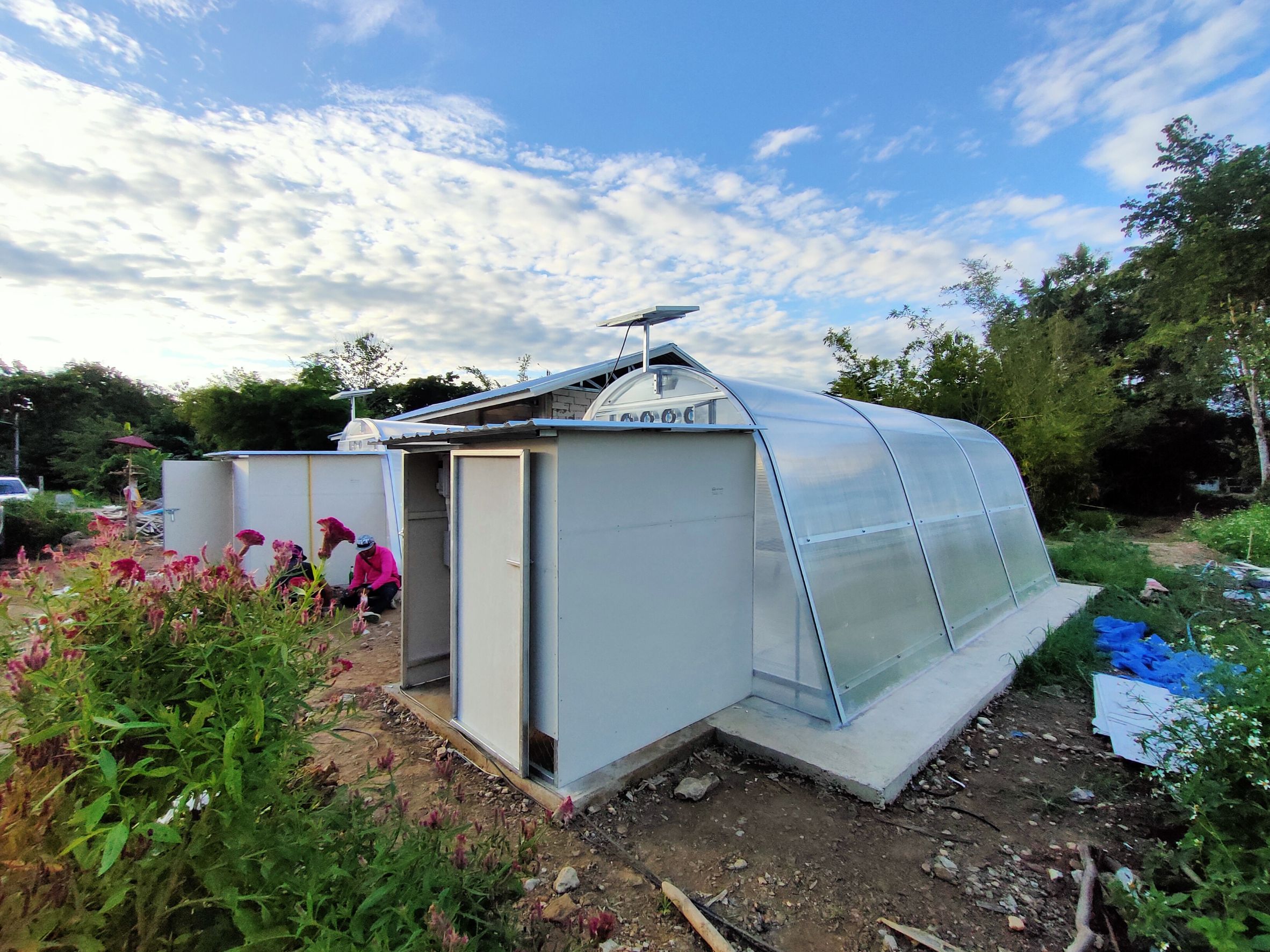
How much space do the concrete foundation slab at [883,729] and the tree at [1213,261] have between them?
18.0 meters

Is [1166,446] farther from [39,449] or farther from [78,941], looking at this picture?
[39,449]

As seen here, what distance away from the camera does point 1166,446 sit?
19547 mm

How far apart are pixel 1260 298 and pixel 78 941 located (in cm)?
2464

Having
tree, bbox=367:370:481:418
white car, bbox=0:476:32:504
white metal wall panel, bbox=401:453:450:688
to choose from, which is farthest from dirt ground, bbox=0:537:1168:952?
tree, bbox=367:370:481:418

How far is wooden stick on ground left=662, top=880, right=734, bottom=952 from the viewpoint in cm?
208

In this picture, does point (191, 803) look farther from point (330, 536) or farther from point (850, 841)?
point (850, 841)

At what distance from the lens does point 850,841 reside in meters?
2.72

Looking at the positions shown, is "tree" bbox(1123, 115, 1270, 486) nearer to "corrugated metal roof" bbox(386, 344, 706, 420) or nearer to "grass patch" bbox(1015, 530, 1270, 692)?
"grass patch" bbox(1015, 530, 1270, 692)

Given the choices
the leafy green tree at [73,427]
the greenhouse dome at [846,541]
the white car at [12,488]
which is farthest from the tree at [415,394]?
the greenhouse dome at [846,541]

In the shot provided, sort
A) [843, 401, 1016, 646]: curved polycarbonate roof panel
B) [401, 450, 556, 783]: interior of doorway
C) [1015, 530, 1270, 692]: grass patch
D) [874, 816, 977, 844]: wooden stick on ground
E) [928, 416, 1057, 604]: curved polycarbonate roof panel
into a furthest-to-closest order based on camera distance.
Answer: [928, 416, 1057, 604]: curved polycarbonate roof panel
[843, 401, 1016, 646]: curved polycarbonate roof panel
[1015, 530, 1270, 692]: grass patch
[401, 450, 556, 783]: interior of doorway
[874, 816, 977, 844]: wooden stick on ground

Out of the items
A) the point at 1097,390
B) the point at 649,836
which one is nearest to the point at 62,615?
the point at 649,836

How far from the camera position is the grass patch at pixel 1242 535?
9000mm

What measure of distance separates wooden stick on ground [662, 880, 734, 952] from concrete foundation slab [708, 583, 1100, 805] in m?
1.18

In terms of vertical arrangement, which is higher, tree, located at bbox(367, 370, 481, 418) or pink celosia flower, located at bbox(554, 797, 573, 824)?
tree, located at bbox(367, 370, 481, 418)
